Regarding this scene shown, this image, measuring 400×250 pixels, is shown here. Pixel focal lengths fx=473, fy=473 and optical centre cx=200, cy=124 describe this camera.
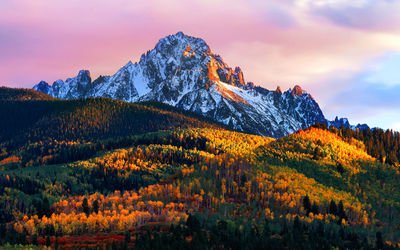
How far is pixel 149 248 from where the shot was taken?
649ft

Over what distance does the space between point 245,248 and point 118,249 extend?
5357 centimetres

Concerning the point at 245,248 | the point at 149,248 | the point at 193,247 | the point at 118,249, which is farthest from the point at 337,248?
the point at 118,249

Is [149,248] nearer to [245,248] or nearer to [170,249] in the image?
[170,249]

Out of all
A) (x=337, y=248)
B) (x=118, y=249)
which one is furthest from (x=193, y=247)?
(x=337, y=248)

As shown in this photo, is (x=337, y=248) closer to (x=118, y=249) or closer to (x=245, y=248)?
(x=245, y=248)

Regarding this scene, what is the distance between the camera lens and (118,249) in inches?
7854

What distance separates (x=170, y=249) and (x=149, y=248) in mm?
9171

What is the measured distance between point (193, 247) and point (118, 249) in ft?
104

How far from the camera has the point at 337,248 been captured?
200 metres

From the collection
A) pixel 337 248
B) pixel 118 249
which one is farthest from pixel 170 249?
pixel 337 248

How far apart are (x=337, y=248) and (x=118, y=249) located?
304 feet

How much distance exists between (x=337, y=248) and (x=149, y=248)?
79.3 meters

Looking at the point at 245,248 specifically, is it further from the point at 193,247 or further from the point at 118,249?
the point at 118,249

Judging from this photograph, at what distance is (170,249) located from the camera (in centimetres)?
19562
